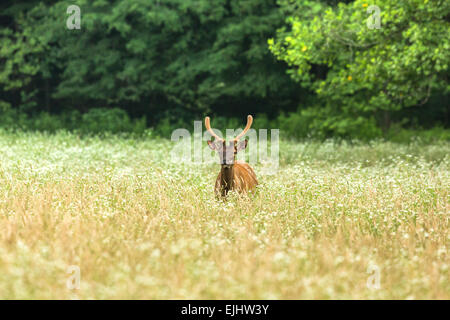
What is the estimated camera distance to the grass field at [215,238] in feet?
16.0

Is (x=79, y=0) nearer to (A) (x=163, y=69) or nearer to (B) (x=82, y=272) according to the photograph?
(A) (x=163, y=69)

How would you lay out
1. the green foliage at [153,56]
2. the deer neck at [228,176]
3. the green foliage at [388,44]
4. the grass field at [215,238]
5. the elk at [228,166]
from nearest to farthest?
the grass field at [215,238] < the elk at [228,166] < the deer neck at [228,176] < the green foliage at [388,44] < the green foliage at [153,56]

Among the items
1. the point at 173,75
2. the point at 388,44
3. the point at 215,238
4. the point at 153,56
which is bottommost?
the point at 215,238

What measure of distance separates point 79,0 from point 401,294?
79.3ft

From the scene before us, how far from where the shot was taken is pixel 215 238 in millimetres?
6180

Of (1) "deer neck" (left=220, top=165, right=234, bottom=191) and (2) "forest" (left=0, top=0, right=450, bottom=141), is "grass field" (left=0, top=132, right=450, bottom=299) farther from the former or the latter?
(2) "forest" (left=0, top=0, right=450, bottom=141)

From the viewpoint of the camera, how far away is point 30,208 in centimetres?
755

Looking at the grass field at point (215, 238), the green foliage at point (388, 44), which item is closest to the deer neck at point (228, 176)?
the grass field at point (215, 238)

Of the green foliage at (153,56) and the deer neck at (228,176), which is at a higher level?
the green foliage at (153,56)

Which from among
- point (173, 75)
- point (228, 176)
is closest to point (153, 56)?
point (173, 75)

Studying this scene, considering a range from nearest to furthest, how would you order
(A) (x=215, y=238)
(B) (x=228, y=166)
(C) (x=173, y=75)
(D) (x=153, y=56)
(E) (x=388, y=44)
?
(A) (x=215, y=238) → (B) (x=228, y=166) → (E) (x=388, y=44) → (D) (x=153, y=56) → (C) (x=173, y=75)

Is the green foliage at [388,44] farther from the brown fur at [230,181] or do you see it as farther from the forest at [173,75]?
the brown fur at [230,181]

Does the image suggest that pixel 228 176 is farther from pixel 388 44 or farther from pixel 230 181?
pixel 388 44

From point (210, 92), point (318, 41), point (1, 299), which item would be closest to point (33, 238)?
point (1, 299)
